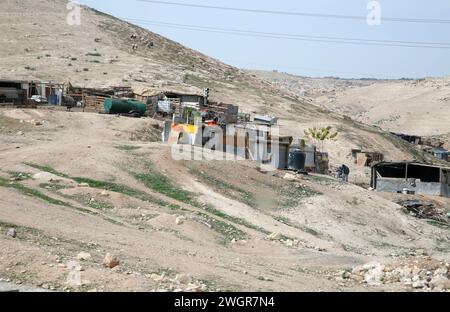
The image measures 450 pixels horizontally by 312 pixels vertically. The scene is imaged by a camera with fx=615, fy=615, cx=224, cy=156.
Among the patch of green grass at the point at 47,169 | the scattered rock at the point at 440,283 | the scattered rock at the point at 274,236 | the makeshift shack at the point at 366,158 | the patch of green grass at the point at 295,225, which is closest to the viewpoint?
the scattered rock at the point at 440,283

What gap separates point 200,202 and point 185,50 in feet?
186

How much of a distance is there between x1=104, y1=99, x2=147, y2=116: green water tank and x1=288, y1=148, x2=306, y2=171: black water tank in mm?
11982

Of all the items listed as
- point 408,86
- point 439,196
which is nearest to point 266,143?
point 439,196

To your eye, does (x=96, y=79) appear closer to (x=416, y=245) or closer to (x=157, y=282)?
(x=416, y=245)

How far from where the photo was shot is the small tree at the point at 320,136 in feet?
153

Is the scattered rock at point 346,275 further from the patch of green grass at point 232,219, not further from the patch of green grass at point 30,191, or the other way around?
the patch of green grass at point 30,191

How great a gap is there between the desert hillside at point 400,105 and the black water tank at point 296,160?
47.1m

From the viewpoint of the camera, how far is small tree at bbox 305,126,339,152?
153ft

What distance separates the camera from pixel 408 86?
12138 cm

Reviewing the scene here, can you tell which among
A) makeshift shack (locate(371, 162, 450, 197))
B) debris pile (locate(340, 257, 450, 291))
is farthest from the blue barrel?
debris pile (locate(340, 257, 450, 291))

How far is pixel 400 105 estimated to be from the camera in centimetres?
10144

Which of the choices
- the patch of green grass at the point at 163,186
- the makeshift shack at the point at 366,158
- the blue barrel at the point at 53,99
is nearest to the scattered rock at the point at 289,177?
the patch of green grass at the point at 163,186

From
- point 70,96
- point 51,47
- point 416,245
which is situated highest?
point 51,47

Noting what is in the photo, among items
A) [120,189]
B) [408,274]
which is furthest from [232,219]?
[408,274]
